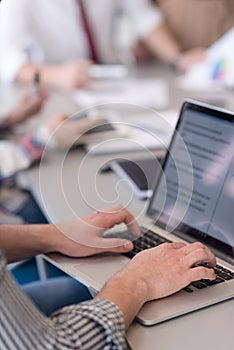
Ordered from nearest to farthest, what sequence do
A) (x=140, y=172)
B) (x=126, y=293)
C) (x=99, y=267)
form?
1. (x=126, y=293)
2. (x=99, y=267)
3. (x=140, y=172)

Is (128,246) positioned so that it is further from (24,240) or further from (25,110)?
(25,110)

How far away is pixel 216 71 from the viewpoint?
233 centimetres

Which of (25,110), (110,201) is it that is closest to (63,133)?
(25,110)

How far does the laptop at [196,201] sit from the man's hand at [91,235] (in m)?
0.02

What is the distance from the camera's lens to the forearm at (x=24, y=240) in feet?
3.76

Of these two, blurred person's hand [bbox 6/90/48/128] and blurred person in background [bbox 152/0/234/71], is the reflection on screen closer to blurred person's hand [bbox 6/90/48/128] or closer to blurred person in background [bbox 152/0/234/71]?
blurred person's hand [bbox 6/90/48/128]

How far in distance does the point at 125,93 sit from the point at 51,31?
1.83 feet

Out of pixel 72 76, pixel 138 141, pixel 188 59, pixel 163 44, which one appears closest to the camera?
pixel 138 141

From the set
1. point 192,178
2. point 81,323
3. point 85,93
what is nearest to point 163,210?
point 192,178

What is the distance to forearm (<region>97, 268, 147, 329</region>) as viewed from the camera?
892 millimetres

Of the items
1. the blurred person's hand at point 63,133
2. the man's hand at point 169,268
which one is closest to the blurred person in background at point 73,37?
the blurred person's hand at point 63,133

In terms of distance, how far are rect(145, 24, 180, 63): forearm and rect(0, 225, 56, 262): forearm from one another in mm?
1684

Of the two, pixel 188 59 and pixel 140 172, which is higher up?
pixel 188 59

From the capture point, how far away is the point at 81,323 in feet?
2.74
